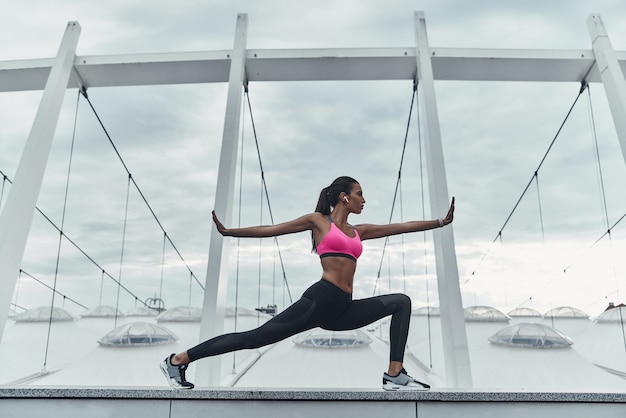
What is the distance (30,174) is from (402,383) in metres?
4.47

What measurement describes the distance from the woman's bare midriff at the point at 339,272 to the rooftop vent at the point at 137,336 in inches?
255

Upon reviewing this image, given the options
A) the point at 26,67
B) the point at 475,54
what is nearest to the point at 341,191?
the point at 475,54

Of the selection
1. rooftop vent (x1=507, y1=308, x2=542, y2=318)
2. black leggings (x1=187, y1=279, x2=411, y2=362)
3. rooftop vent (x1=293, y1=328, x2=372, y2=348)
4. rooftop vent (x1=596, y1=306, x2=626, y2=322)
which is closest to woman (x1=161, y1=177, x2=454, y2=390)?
black leggings (x1=187, y1=279, x2=411, y2=362)

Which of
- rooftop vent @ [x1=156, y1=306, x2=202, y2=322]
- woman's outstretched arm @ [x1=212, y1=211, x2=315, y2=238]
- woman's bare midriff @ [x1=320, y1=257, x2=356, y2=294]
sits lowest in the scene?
woman's bare midriff @ [x1=320, y1=257, x2=356, y2=294]

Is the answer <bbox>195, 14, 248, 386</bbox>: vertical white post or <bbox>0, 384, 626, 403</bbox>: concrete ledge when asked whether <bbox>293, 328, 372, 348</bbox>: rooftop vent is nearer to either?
<bbox>195, 14, 248, 386</bbox>: vertical white post

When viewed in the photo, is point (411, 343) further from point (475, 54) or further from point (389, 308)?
point (389, 308)

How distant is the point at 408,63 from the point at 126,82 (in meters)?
3.68

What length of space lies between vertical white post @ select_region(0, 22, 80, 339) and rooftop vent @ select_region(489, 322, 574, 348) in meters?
8.13

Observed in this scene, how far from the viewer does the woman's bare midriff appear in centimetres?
285

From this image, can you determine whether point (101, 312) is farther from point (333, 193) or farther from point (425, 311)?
point (333, 193)

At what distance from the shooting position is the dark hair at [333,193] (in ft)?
10.1

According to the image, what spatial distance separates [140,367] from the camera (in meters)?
7.07

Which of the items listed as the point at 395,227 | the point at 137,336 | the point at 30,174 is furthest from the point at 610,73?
the point at 137,336

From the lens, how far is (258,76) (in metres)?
5.17
